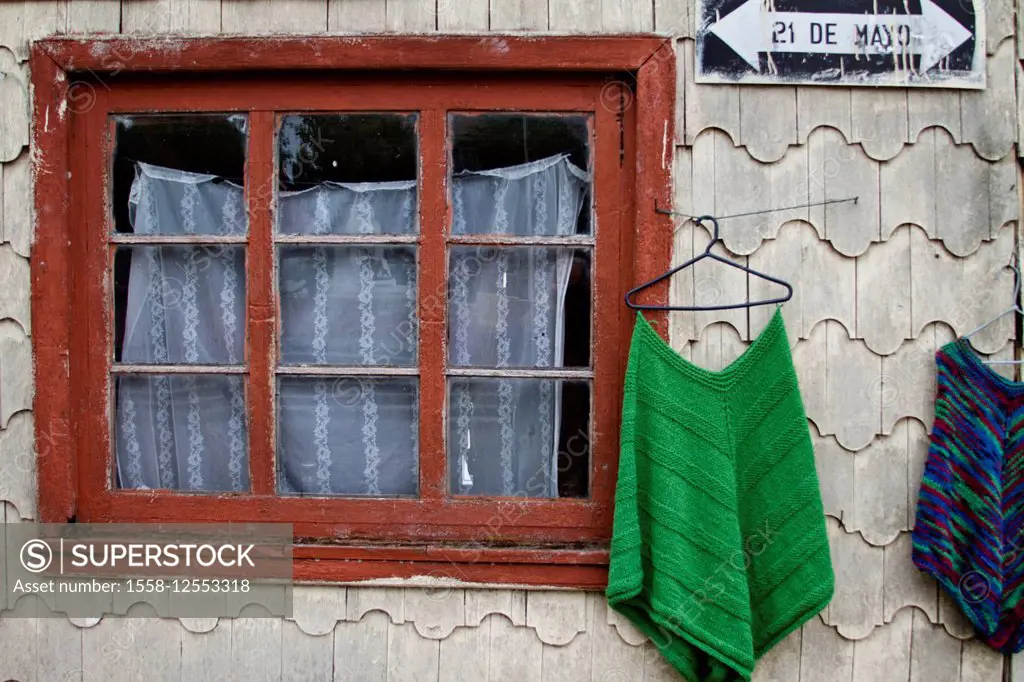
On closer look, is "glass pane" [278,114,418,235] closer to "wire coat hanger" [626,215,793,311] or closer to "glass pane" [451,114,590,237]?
"glass pane" [451,114,590,237]

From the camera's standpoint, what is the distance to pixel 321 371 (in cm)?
224

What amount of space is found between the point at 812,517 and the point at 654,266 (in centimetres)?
79

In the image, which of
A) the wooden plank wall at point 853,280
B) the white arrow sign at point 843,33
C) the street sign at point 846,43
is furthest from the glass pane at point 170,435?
the white arrow sign at point 843,33

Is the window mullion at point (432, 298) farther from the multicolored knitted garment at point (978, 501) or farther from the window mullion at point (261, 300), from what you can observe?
the multicolored knitted garment at point (978, 501)

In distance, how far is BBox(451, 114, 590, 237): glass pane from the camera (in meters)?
2.22

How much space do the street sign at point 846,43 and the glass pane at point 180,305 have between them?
4.93ft

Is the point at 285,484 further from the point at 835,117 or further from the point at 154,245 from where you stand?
the point at 835,117

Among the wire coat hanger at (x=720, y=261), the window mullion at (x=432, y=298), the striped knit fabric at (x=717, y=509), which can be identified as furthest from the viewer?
the window mullion at (x=432, y=298)

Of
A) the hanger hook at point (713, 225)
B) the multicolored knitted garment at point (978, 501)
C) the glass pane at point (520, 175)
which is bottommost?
the multicolored knitted garment at point (978, 501)

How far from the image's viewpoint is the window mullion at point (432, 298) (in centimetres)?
220

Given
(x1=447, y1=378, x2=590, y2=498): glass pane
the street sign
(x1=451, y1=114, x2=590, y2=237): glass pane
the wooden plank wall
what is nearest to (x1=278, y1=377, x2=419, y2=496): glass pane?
(x1=447, y1=378, x2=590, y2=498): glass pane

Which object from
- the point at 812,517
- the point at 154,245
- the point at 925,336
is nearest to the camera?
the point at 812,517

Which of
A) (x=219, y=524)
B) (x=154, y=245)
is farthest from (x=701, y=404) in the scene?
(x=154, y=245)

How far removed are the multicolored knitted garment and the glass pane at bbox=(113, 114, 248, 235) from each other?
208 centimetres
